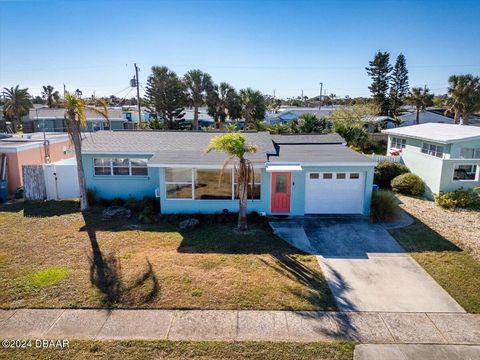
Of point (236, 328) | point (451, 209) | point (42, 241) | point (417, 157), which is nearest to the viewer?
point (236, 328)

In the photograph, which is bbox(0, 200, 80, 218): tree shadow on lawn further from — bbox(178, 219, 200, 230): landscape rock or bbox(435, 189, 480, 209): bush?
bbox(435, 189, 480, 209): bush

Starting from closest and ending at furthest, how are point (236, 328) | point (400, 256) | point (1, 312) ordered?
point (236, 328), point (1, 312), point (400, 256)

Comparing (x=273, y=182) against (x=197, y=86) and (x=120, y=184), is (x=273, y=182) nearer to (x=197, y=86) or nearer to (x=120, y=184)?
(x=120, y=184)

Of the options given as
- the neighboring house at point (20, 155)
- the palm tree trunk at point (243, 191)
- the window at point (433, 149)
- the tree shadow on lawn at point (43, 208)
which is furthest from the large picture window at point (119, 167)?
the window at point (433, 149)

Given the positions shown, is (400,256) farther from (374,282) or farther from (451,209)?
(451,209)

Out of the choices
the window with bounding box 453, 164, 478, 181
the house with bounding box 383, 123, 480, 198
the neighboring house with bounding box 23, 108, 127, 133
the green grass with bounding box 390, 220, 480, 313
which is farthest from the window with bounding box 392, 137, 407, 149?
the neighboring house with bounding box 23, 108, 127, 133

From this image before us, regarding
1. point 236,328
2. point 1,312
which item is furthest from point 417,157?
point 1,312

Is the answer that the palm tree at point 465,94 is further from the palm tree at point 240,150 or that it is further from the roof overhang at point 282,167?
the palm tree at point 240,150
